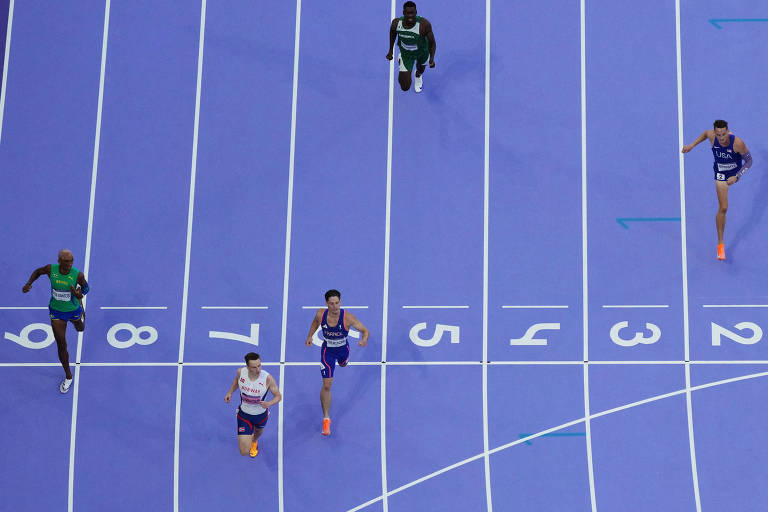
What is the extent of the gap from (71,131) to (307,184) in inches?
124

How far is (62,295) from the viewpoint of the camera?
12867mm

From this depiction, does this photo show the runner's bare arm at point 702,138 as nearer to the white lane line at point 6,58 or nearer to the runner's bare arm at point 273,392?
the runner's bare arm at point 273,392

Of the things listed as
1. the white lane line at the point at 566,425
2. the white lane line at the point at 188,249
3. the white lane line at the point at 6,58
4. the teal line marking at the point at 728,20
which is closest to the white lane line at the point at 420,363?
the white lane line at the point at 566,425

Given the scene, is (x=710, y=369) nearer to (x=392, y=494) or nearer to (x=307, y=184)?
(x=392, y=494)

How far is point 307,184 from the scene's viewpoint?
1462cm

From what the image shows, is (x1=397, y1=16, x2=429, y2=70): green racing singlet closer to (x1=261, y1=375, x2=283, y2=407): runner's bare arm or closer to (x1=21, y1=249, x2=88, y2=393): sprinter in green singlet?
(x1=261, y1=375, x2=283, y2=407): runner's bare arm

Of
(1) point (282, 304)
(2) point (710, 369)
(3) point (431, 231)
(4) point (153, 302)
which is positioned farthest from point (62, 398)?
(2) point (710, 369)

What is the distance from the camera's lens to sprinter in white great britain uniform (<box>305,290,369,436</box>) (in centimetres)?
1243

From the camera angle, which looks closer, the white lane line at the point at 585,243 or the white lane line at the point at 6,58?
the white lane line at the point at 585,243

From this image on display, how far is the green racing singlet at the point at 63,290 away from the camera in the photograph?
41.8ft

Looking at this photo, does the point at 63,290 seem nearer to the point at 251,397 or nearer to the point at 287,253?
the point at 251,397

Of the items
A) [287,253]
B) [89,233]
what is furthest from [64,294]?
[287,253]

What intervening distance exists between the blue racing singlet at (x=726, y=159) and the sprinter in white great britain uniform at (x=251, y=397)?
5.67 m

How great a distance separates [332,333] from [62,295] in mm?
3033
